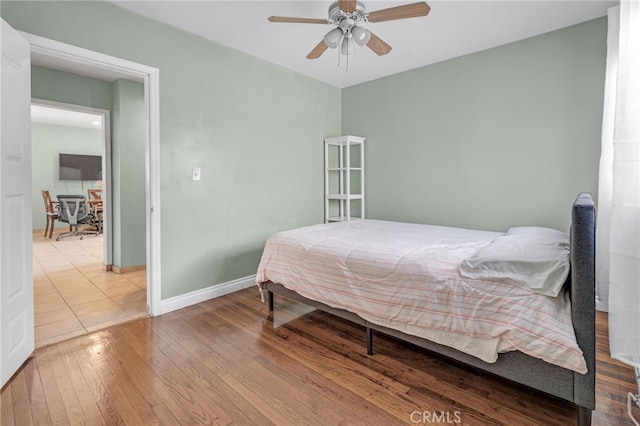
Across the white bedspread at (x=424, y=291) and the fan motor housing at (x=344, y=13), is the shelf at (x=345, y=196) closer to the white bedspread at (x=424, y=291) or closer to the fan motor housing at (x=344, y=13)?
the white bedspread at (x=424, y=291)

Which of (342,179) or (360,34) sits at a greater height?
(360,34)

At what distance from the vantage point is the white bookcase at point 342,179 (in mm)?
4270

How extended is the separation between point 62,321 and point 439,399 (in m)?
2.90

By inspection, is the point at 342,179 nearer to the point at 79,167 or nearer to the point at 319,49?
the point at 319,49

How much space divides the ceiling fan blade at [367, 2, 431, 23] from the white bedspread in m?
1.53

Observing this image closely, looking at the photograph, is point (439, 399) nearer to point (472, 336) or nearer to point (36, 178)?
point (472, 336)

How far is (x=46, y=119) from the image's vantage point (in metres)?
7.12

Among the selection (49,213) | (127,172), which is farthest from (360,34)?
(49,213)

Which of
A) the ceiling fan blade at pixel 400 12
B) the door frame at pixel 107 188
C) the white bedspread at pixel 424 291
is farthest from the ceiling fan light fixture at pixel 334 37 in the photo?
the door frame at pixel 107 188

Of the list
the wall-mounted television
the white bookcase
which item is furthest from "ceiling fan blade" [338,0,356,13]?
the wall-mounted television

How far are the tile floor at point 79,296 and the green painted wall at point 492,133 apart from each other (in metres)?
3.09

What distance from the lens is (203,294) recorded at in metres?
3.04

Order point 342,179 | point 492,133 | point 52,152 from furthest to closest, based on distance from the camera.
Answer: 1. point 52,152
2. point 342,179
3. point 492,133

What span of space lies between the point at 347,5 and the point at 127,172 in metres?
3.50
